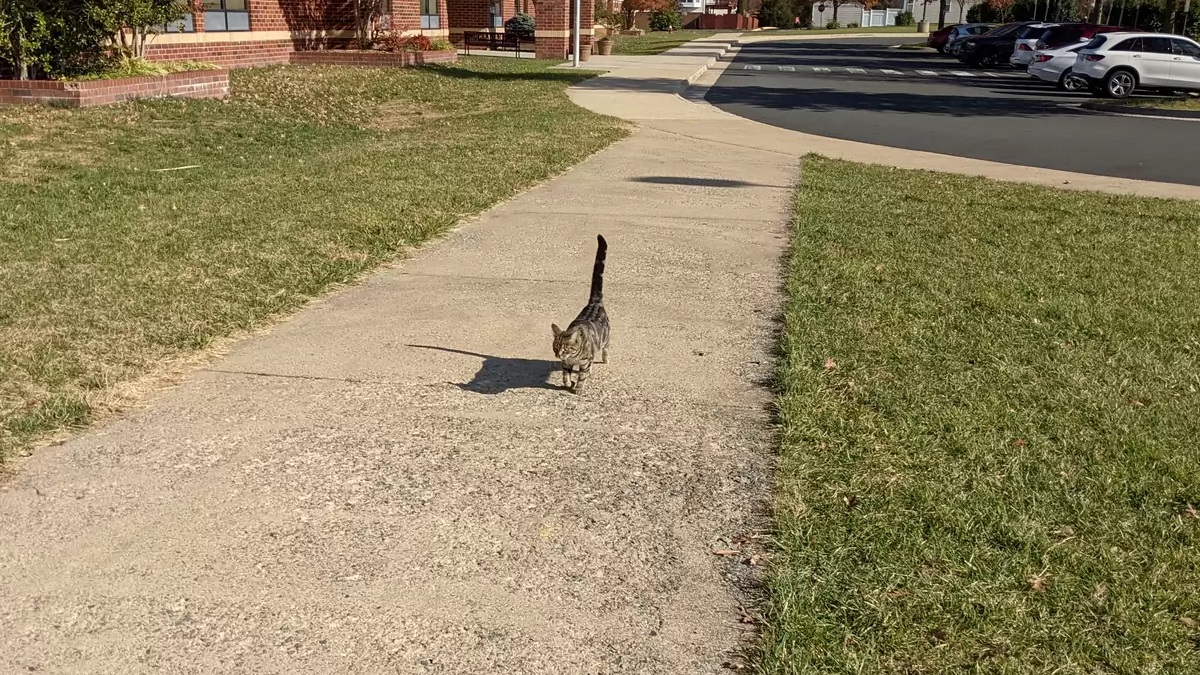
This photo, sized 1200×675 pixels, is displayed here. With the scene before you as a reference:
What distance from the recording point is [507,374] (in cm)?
493

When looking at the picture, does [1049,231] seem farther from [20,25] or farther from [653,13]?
[653,13]

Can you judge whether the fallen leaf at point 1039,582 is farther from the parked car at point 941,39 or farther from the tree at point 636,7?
the tree at point 636,7

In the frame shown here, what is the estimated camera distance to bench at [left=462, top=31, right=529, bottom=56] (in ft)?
109

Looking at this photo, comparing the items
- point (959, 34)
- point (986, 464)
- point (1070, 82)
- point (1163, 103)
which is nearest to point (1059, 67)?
point (1070, 82)

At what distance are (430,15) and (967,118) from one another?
17600 millimetres

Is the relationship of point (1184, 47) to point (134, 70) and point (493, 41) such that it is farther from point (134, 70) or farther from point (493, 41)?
point (134, 70)

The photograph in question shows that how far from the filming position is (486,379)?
15.9ft

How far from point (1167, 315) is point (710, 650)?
4.67 metres

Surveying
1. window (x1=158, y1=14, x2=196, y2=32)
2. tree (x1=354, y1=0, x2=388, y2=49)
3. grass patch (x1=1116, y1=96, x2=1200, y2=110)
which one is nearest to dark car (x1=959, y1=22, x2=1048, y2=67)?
grass patch (x1=1116, y1=96, x2=1200, y2=110)

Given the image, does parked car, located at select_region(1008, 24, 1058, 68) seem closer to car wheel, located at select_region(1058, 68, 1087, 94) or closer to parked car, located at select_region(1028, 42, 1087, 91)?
parked car, located at select_region(1028, 42, 1087, 91)

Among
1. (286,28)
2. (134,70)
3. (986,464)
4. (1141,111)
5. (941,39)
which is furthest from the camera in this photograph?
(941,39)

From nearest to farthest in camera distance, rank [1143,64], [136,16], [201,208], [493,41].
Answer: [201,208] < [136,16] < [1143,64] < [493,41]

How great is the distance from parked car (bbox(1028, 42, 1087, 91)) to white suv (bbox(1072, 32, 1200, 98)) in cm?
90

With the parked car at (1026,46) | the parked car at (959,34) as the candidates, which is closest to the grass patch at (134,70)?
the parked car at (1026,46)
